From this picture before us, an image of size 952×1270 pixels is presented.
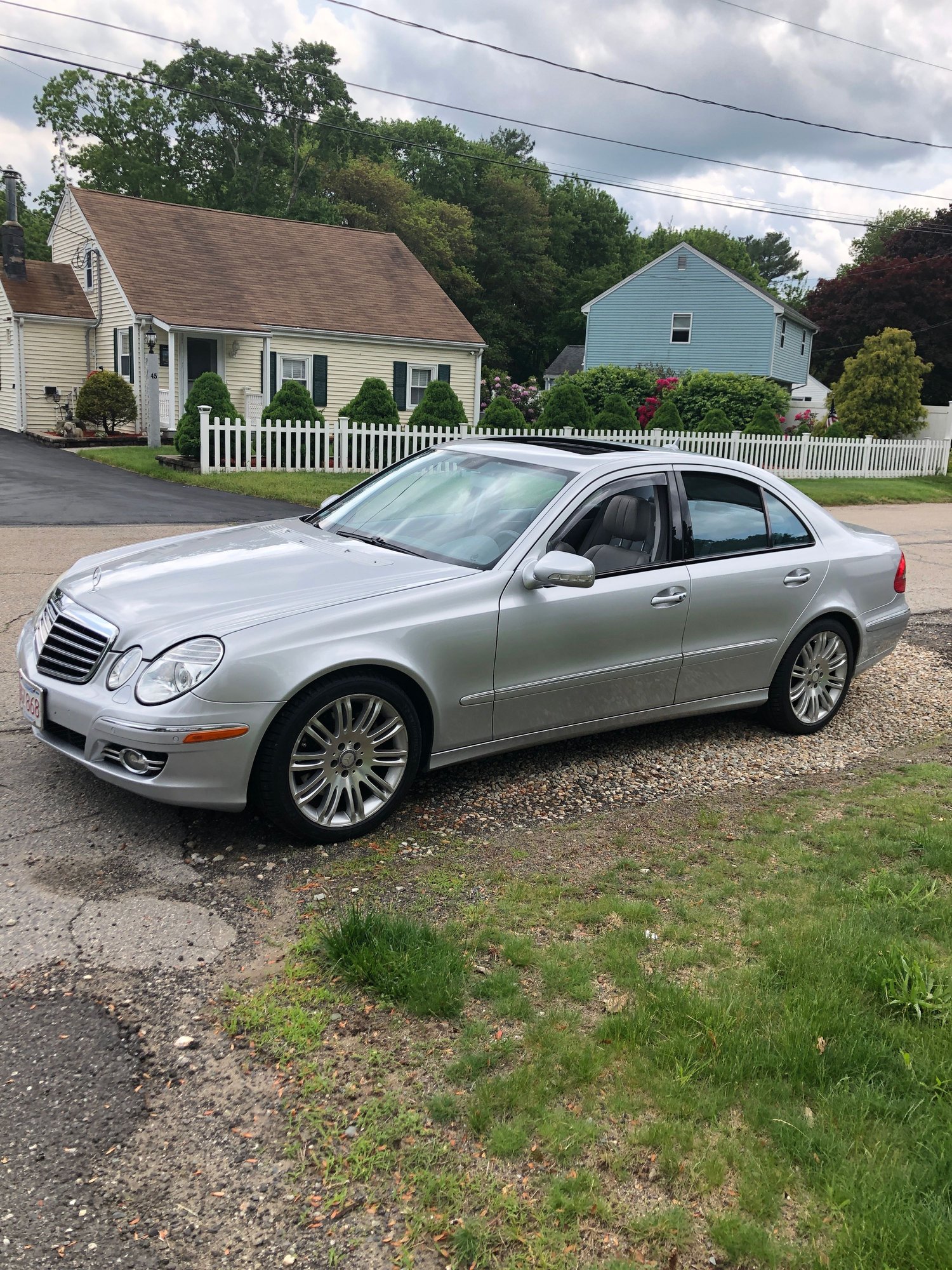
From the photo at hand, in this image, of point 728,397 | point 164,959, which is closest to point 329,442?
point 728,397

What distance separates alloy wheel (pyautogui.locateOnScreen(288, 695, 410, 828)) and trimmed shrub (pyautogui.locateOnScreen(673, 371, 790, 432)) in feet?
92.0

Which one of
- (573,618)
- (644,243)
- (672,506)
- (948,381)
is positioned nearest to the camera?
(573,618)

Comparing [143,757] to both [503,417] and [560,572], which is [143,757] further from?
[503,417]

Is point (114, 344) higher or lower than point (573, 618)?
higher

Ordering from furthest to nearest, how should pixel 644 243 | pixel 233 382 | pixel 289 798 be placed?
pixel 644 243 → pixel 233 382 → pixel 289 798

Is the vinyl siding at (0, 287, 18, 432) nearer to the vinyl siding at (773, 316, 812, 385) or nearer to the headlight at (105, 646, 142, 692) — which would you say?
the vinyl siding at (773, 316, 812, 385)

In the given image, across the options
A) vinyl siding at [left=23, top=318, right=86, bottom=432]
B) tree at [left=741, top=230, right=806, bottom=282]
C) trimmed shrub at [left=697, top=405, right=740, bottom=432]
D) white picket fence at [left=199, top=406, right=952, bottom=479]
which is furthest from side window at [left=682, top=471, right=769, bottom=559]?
tree at [left=741, top=230, right=806, bottom=282]

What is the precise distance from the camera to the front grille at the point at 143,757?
3.92 meters

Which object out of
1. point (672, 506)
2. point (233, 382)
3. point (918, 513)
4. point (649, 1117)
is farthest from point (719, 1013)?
point (233, 382)

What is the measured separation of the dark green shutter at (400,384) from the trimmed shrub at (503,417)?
34.1 feet

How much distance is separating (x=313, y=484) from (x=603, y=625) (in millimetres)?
13309

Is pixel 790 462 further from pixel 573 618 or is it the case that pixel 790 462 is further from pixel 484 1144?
pixel 484 1144

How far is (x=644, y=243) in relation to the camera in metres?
75.6

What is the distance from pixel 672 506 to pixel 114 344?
2697 centimetres
